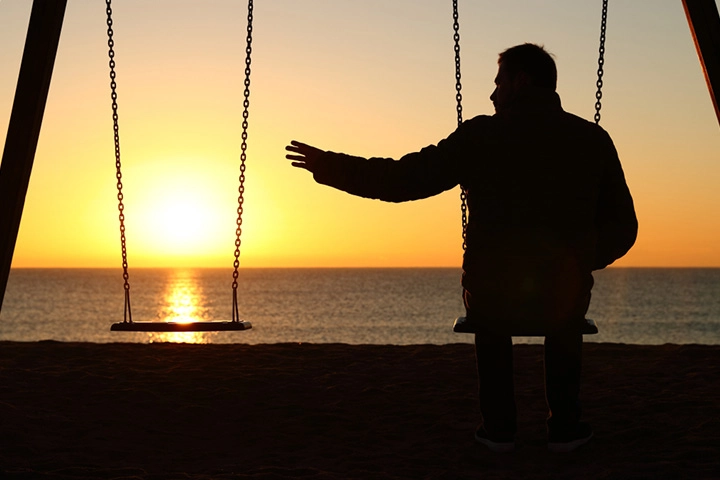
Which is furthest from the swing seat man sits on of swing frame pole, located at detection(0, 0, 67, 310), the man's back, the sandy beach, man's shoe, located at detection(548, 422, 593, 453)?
swing frame pole, located at detection(0, 0, 67, 310)

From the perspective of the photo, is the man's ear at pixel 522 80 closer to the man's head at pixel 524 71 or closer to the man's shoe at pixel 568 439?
the man's head at pixel 524 71

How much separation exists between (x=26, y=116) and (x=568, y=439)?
3.52 m

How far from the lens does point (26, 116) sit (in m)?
5.42

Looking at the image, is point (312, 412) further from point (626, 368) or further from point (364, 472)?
point (626, 368)

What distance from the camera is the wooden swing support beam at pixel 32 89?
17.6 ft

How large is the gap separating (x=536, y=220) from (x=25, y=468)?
287 cm

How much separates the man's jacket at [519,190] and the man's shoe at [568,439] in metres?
0.76

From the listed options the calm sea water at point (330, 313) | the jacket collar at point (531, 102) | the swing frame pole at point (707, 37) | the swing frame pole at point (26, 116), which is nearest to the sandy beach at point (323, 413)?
the swing frame pole at point (26, 116)

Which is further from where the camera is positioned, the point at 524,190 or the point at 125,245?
the point at 125,245

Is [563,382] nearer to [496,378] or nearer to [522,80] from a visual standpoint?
[496,378]

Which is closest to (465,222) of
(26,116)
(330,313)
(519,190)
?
(519,190)

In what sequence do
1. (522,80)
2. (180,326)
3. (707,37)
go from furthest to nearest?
(180,326) < (707,37) < (522,80)

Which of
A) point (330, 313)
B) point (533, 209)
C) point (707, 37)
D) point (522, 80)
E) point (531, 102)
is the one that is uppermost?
point (707, 37)

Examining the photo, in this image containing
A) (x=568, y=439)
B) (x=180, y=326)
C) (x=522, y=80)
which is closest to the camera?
(x=522, y=80)
